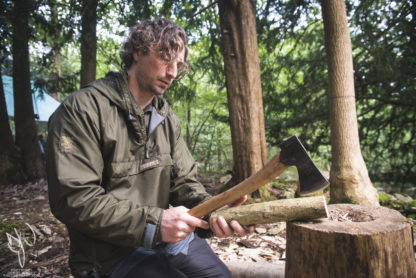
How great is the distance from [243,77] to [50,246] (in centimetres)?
373

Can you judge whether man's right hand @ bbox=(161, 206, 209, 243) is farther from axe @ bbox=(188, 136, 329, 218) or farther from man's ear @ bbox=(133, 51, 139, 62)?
man's ear @ bbox=(133, 51, 139, 62)

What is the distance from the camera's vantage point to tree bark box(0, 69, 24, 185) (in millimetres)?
7270

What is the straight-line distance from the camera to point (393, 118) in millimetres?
6621

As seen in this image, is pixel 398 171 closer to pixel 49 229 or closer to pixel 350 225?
pixel 350 225

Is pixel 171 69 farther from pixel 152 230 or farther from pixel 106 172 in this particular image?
pixel 152 230

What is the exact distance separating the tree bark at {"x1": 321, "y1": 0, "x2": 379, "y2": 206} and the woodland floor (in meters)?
1.11

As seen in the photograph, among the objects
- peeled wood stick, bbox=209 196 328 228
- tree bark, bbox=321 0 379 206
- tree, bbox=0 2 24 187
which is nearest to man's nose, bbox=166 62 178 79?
peeled wood stick, bbox=209 196 328 228

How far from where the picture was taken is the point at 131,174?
1905 millimetres

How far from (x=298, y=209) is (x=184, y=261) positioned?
0.93 metres

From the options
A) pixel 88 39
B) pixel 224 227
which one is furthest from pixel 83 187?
pixel 88 39

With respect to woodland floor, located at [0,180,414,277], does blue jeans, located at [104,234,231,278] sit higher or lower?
higher

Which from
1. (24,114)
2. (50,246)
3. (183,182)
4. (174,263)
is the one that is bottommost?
(50,246)

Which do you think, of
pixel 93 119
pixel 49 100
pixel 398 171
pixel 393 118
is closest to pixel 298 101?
pixel 393 118

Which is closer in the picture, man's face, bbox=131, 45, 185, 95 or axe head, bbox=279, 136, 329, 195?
axe head, bbox=279, 136, 329, 195
